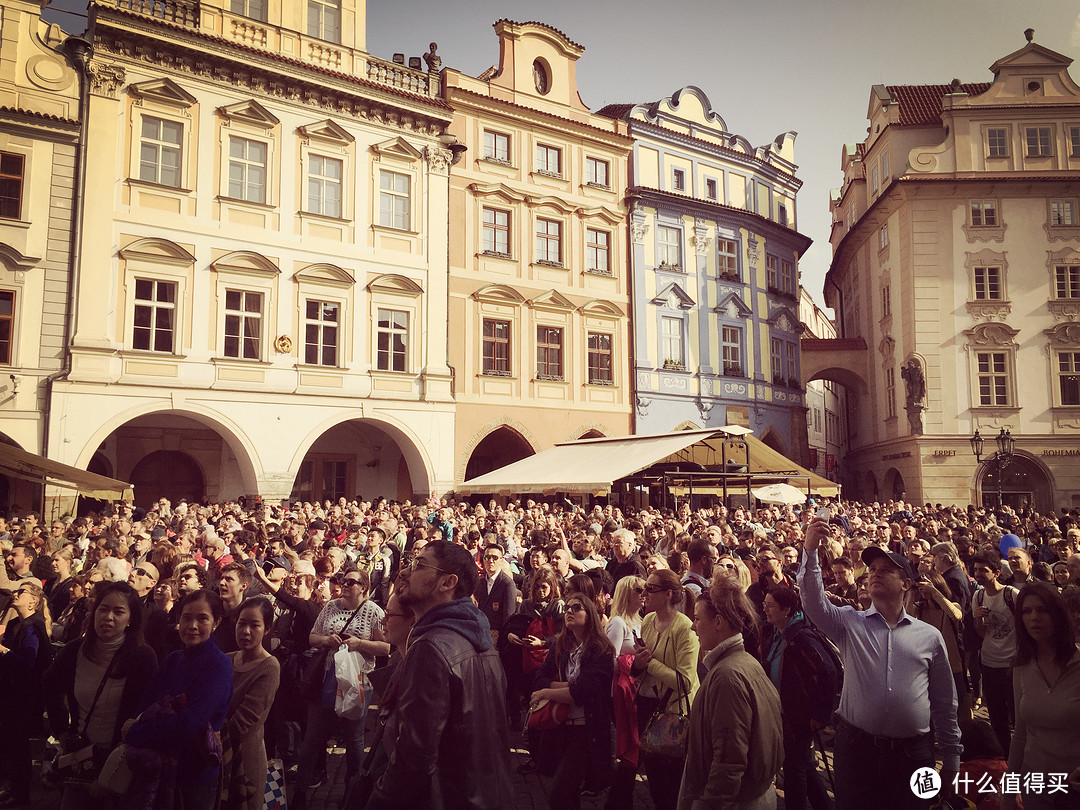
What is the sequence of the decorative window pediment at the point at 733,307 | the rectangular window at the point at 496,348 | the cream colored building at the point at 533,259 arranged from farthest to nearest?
the decorative window pediment at the point at 733,307 < the rectangular window at the point at 496,348 < the cream colored building at the point at 533,259

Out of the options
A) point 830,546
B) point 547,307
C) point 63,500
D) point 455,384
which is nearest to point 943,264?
point 547,307

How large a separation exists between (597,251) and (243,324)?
1257cm

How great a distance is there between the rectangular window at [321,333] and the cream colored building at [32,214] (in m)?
5.83

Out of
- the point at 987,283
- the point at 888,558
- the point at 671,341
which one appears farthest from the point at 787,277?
the point at 888,558

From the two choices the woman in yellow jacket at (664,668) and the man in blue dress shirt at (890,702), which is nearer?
the man in blue dress shirt at (890,702)

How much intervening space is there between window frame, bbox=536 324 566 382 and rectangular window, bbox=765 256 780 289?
417 inches

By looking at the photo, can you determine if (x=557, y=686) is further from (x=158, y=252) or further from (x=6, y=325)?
(x=158, y=252)

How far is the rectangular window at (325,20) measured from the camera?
23578 millimetres

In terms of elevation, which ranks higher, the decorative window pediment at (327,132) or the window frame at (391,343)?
the decorative window pediment at (327,132)

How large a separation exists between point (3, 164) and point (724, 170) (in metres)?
24.1

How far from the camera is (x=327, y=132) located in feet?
76.8

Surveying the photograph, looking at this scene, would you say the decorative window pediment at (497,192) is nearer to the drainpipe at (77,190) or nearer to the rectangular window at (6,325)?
the drainpipe at (77,190)

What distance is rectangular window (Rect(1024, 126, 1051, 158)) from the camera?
31859 mm

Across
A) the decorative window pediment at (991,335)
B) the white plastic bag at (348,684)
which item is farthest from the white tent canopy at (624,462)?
the decorative window pediment at (991,335)
